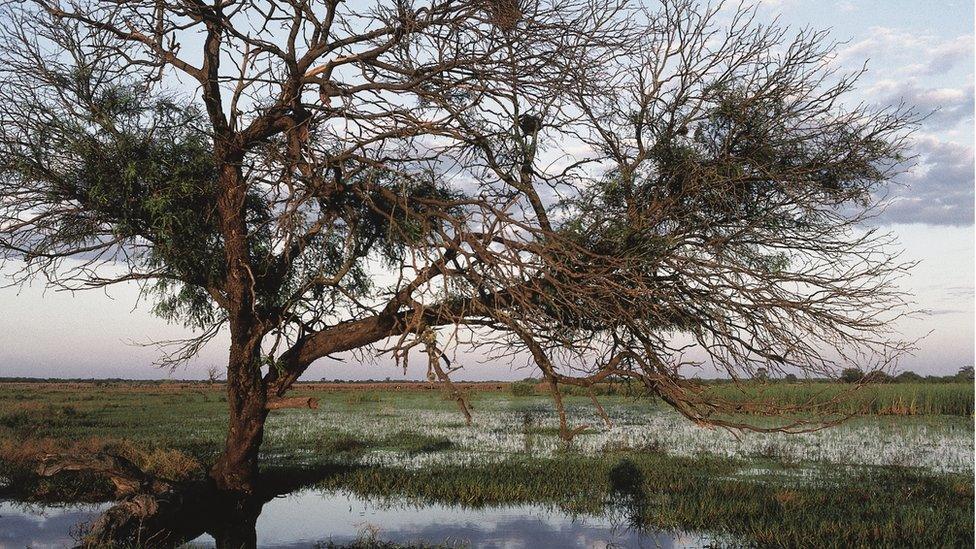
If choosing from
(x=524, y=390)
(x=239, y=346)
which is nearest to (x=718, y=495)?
(x=239, y=346)

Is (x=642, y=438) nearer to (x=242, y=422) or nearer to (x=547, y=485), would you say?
(x=547, y=485)

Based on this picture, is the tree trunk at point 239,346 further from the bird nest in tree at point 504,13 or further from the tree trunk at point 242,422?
the bird nest in tree at point 504,13

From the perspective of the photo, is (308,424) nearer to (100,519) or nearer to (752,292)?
(100,519)

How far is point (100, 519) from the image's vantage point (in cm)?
1058

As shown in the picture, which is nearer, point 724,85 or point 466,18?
point 466,18

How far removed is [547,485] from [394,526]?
3792mm

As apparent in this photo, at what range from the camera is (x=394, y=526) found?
1248cm

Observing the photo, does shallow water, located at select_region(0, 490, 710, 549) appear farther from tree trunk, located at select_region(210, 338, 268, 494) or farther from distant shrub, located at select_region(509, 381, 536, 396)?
distant shrub, located at select_region(509, 381, 536, 396)

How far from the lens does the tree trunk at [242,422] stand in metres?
12.4

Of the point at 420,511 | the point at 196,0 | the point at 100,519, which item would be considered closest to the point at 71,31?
the point at 196,0

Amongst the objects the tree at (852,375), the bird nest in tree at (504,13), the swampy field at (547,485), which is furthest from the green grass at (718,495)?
the bird nest in tree at (504,13)

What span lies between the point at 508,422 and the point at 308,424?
7426mm

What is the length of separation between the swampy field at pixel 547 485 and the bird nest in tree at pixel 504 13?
218 inches

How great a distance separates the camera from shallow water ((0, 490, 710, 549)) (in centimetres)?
1155
